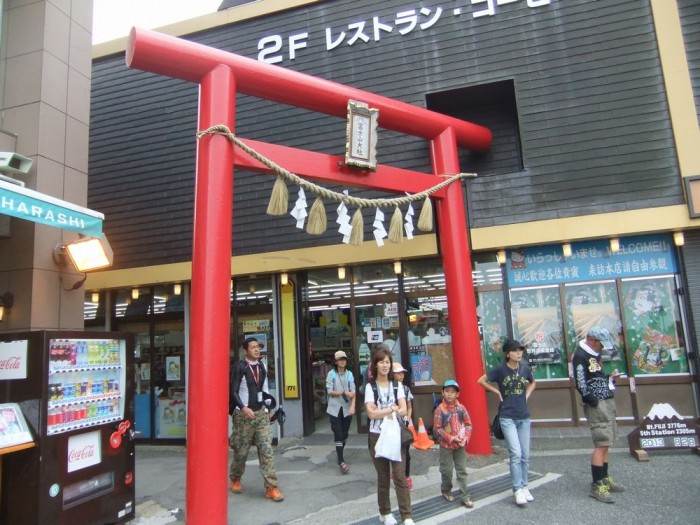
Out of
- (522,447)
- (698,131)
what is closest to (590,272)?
(698,131)

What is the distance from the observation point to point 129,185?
33.3 ft

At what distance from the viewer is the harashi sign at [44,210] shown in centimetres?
445

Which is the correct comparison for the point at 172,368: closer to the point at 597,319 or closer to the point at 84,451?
the point at 84,451

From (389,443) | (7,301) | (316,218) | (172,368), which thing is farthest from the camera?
(172,368)

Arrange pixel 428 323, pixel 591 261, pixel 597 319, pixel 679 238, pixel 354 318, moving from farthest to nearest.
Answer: pixel 354 318, pixel 428 323, pixel 591 261, pixel 597 319, pixel 679 238

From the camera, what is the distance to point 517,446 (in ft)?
16.5

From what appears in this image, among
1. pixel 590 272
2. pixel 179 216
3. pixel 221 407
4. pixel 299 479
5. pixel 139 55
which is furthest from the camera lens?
pixel 179 216

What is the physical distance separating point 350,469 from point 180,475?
8.44 feet

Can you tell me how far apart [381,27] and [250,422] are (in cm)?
748

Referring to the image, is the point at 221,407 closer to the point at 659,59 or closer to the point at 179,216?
the point at 179,216

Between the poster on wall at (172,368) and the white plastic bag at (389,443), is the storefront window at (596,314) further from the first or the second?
the poster on wall at (172,368)

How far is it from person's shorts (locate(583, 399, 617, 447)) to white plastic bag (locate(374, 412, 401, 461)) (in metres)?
2.16

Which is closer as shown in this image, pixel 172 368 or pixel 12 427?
pixel 12 427

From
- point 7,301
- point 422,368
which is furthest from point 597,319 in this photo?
point 7,301
